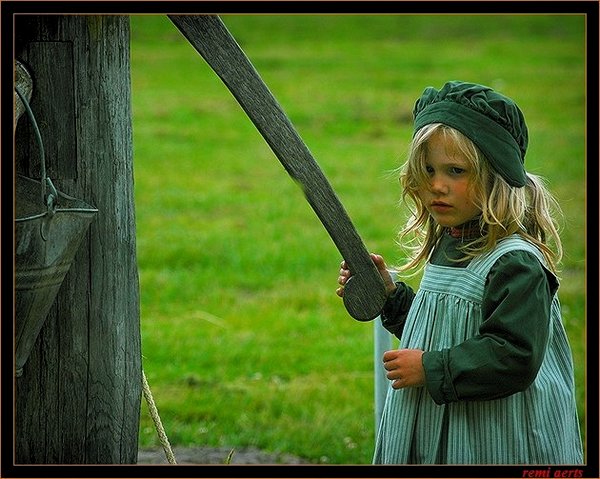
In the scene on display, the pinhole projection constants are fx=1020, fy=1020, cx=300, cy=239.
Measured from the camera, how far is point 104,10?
282 cm

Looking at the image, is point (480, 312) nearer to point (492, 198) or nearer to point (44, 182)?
point (492, 198)

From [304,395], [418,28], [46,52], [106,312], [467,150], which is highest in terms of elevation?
[418,28]

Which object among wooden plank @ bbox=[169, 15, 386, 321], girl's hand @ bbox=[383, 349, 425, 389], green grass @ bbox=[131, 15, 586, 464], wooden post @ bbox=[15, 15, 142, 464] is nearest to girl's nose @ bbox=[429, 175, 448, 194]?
wooden plank @ bbox=[169, 15, 386, 321]

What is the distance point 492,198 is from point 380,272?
0.42 metres

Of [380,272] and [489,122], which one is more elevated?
[489,122]

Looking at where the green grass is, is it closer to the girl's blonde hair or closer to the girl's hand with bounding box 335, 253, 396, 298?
the girl's blonde hair

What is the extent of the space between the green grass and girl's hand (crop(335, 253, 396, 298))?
704 millimetres

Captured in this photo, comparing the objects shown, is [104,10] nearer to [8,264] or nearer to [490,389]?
[8,264]

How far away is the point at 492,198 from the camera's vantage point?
2779mm

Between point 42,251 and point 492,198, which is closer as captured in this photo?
point 42,251

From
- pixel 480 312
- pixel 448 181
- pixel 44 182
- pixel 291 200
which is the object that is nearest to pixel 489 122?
pixel 448 181

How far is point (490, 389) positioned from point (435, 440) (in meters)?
0.28

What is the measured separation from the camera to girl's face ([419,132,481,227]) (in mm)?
2770

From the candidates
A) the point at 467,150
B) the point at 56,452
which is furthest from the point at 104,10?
the point at 56,452
